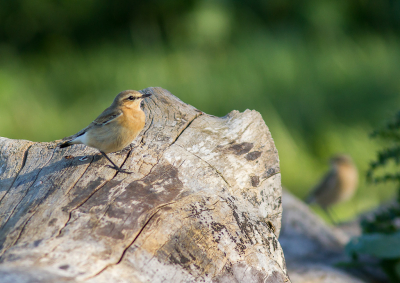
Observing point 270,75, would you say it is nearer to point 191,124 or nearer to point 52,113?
point 52,113

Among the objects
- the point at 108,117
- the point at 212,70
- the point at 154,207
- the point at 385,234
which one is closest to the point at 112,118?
the point at 108,117

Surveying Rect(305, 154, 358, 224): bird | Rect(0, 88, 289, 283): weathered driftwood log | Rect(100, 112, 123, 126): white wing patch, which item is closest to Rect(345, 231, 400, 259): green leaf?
Rect(0, 88, 289, 283): weathered driftwood log

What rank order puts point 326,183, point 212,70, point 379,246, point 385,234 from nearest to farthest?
point 379,246 < point 385,234 < point 326,183 < point 212,70

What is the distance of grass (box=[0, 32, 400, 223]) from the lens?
298 inches

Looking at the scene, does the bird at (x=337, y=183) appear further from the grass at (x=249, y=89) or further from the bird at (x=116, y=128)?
the bird at (x=116, y=128)

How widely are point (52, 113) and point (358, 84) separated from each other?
624cm

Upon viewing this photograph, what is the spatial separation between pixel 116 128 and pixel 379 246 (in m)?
2.42

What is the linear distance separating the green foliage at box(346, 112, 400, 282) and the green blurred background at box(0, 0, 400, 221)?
3302mm

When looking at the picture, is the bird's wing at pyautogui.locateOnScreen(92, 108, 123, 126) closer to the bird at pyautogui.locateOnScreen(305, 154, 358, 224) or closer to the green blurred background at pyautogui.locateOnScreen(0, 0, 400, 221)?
the bird at pyautogui.locateOnScreen(305, 154, 358, 224)

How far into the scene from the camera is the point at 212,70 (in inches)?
320

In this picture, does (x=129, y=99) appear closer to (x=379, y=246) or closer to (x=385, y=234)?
(x=379, y=246)

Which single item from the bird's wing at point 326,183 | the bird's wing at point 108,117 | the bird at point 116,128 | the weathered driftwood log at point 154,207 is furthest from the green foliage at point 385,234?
the bird's wing at point 108,117

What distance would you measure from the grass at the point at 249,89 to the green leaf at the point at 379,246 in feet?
12.8

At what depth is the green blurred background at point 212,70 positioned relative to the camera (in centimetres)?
764
